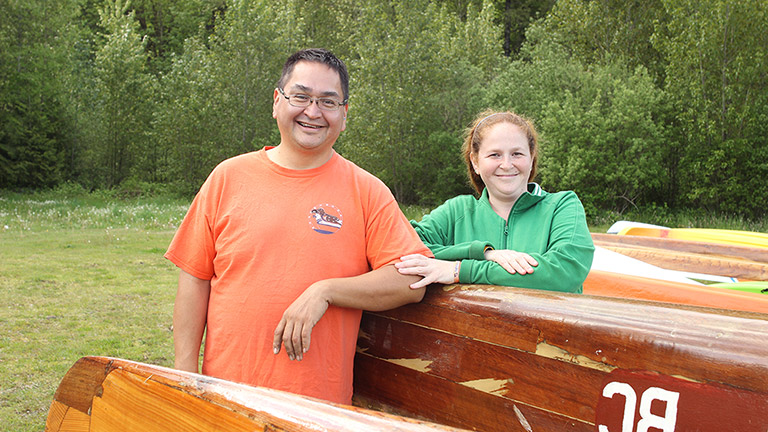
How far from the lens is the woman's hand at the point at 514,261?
237cm

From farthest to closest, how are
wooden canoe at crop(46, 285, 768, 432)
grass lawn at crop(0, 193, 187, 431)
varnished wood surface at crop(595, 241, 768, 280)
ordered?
1. varnished wood surface at crop(595, 241, 768, 280)
2. grass lawn at crop(0, 193, 187, 431)
3. wooden canoe at crop(46, 285, 768, 432)

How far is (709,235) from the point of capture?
21.9 feet

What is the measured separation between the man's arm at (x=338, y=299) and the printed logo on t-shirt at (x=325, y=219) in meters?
0.19

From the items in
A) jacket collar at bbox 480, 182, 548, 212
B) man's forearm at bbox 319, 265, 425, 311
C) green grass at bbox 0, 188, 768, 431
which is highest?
jacket collar at bbox 480, 182, 548, 212

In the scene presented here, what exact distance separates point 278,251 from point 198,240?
31 centimetres

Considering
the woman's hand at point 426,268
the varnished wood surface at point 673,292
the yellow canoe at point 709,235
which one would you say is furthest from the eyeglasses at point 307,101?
the yellow canoe at point 709,235

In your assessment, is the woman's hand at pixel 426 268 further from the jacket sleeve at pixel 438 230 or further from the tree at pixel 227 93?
the tree at pixel 227 93

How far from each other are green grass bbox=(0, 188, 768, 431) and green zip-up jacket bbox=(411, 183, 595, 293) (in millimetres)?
2697

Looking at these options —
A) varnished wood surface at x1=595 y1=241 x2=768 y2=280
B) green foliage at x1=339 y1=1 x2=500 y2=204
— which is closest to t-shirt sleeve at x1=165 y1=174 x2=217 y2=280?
varnished wood surface at x1=595 y1=241 x2=768 y2=280

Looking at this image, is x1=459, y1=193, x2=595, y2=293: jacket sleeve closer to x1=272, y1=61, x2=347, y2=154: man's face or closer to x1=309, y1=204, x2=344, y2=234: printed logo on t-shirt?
x1=309, y1=204, x2=344, y2=234: printed logo on t-shirt

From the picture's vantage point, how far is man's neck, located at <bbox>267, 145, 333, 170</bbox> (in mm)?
2301

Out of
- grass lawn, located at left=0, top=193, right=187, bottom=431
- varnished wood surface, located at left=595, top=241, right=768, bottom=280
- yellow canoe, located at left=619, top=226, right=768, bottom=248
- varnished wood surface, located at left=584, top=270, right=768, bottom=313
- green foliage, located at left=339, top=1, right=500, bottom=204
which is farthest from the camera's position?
green foliage, located at left=339, top=1, right=500, bottom=204

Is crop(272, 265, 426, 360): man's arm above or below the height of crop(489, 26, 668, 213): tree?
below

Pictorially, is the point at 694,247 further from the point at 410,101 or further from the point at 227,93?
the point at 227,93
